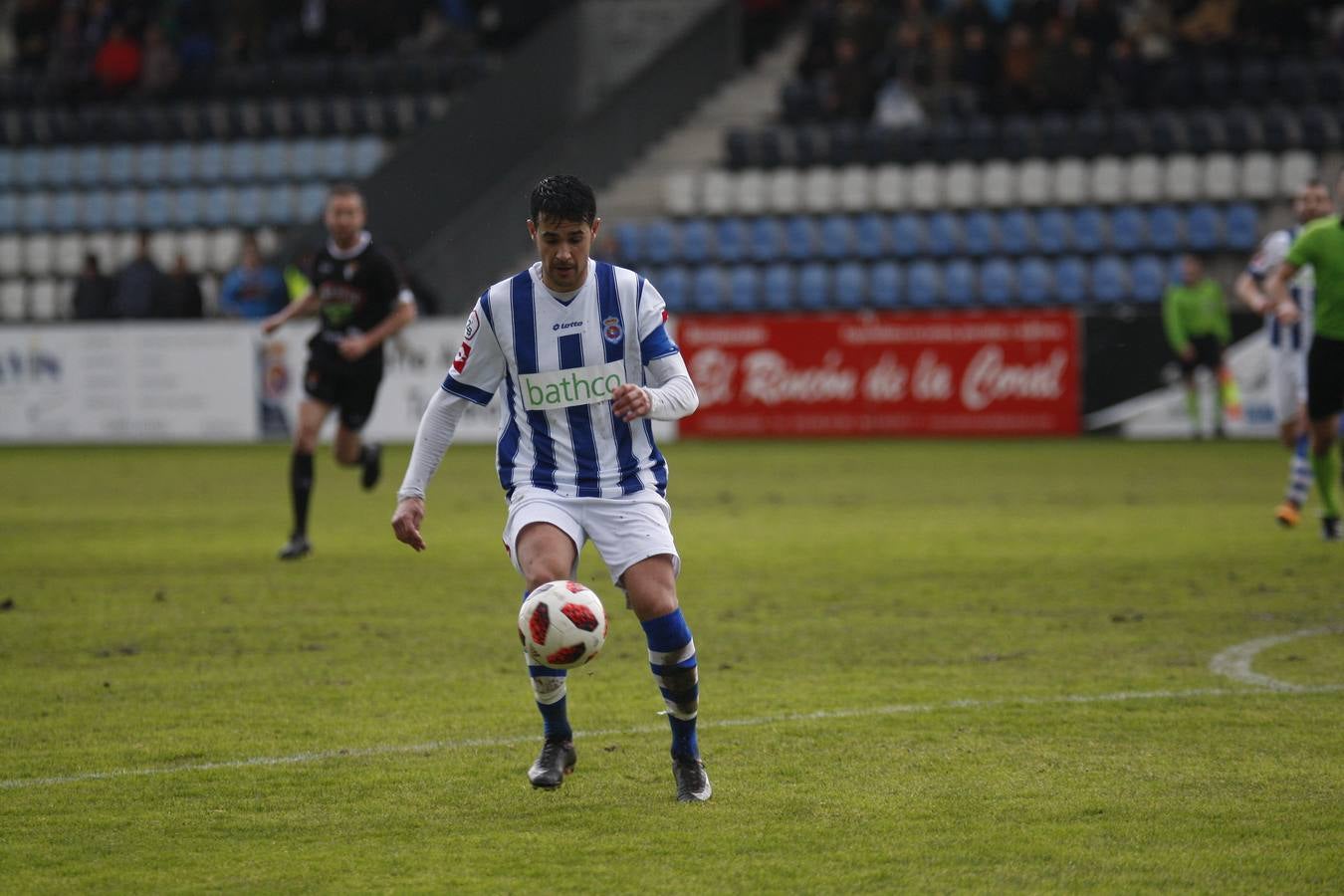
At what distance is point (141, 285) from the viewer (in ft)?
85.9

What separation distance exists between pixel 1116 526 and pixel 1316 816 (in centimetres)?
848

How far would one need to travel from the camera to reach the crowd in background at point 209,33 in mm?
30844

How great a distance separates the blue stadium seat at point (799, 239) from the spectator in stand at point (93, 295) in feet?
31.6

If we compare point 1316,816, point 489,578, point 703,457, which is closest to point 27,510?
point 489,578

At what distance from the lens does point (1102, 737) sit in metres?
6.21

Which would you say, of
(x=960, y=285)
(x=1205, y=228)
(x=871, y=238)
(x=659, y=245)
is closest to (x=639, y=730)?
(x=960, y=285)

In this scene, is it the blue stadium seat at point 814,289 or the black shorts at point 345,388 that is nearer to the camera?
the black shorts at point 345,388

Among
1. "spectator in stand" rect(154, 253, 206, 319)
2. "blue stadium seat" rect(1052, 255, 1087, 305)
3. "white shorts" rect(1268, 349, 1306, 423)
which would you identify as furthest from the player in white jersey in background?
"spectator in stand" rect(154, 253, 206, 319)

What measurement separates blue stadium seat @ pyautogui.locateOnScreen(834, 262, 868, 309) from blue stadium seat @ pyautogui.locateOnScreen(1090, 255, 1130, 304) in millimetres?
3100

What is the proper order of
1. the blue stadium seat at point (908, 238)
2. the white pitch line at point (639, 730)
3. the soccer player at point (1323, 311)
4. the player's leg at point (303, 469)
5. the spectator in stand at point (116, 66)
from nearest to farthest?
the white pitch line at point (639, 730)
the soccer player at point (1323, 311)
the player's leg at point (303, 469)
the blue stadium seat at point (908, 238)
the spectator in stand at point (116, 66)

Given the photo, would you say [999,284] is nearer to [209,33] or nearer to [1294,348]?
[1294,348]

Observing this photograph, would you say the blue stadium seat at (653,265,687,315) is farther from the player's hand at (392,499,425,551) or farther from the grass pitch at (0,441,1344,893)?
the player's hand at (392,499,425,551)

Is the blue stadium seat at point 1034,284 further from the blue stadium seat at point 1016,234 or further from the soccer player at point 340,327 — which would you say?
the soccer player at point 340,327

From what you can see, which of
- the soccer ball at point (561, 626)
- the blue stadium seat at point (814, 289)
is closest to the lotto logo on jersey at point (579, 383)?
the soccer ball at point (561, 626)
